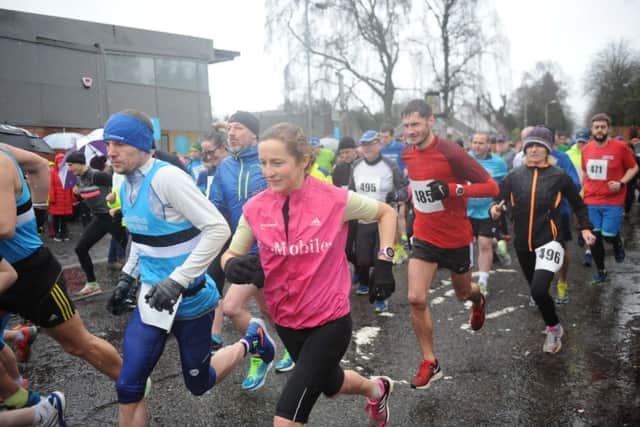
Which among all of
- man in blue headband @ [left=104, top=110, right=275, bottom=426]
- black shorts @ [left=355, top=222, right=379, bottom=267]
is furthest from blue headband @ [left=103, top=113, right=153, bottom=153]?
black shorts @ [left=355, top=222, right=379, bottom=267]

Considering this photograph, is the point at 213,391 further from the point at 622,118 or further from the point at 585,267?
the point at 622,118

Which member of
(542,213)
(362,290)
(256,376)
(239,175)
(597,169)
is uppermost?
(239,175)

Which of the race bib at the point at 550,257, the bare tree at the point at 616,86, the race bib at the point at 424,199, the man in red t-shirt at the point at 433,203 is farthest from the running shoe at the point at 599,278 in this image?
the bare tree at the point at 616,86

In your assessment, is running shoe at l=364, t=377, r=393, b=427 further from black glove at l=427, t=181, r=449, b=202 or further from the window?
the window

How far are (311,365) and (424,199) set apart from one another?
7.22 feet

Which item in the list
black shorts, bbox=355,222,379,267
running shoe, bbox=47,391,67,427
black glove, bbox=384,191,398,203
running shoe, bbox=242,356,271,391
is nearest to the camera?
running shoe, bbox=47,391,67,427

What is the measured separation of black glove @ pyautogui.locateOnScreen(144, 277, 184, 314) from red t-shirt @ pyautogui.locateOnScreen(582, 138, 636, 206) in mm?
6751

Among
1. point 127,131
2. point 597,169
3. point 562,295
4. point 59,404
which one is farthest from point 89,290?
point 597,169

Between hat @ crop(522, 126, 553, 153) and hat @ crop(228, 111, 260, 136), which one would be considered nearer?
hat @ crop(228, 111, 260, 136)

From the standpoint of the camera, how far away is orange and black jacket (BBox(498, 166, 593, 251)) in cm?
498

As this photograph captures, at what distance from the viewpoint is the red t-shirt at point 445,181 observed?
438 centimetres

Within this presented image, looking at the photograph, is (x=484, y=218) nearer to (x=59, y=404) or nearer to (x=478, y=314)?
(x=478, y=314)

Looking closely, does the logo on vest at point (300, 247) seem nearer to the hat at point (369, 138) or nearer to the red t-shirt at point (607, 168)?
the hat at point (369, 138)

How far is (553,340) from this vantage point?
4.84m
